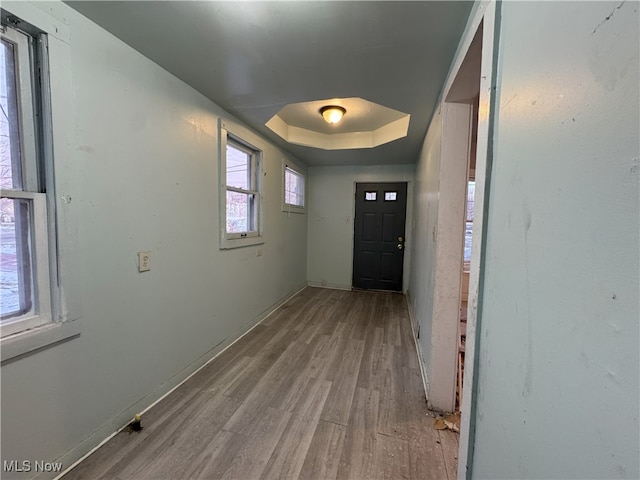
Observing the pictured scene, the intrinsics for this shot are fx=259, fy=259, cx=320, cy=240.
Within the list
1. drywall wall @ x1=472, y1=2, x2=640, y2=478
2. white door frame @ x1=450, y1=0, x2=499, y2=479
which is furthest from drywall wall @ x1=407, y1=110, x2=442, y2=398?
drywall wall @ x1=472, y1=2, x2=640, y2=478

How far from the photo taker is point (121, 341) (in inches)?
61.4

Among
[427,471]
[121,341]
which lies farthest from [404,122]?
[121,341]

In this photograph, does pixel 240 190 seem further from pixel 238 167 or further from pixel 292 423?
pixel 292 423

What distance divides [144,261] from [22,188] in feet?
2.18

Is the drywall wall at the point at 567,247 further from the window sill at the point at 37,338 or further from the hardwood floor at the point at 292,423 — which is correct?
the window sill at the point at 37,338

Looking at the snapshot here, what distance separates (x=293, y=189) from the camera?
13.8ft

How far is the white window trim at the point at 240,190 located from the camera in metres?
2.38

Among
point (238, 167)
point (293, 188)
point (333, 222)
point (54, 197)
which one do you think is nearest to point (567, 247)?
point (54, 197)

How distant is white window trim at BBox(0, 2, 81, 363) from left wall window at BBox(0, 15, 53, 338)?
0.02m

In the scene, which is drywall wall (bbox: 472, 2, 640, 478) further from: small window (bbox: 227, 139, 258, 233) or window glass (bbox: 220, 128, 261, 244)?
small window (bbox: 227, 139, 258, 233)

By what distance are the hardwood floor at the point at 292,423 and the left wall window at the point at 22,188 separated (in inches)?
34.8

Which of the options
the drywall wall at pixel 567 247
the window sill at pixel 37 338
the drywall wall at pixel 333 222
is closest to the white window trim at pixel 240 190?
the window sill at pixel 37 338

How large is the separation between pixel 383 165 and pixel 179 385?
3.96m

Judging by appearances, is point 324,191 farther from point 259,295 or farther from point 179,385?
point 179,385
